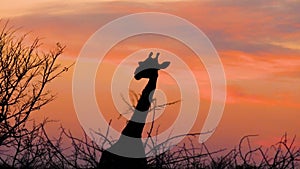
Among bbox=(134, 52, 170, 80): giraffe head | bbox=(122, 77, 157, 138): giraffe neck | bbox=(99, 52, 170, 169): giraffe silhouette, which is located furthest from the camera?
bbox=(134, 52, 170, 80): giraffe head

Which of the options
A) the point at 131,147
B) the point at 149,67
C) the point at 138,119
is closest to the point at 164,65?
the point at 149,67

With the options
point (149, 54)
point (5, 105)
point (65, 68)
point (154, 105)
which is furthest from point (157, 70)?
point (65, 68)

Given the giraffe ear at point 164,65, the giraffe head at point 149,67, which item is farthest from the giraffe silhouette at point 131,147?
the giraffe ear at point 164,65

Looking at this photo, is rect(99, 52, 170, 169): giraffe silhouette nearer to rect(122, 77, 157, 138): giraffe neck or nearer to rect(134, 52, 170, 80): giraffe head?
rect(122, 77, 157, 138): giraffe neck

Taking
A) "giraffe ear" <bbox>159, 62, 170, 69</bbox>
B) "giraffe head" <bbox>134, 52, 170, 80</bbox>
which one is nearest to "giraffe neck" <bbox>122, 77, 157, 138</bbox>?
"giraffe head" <bbox>134, 52, 170, 80</bbox>

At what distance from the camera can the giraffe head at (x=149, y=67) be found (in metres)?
11.7

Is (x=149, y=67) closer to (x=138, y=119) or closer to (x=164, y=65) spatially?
(x=164, y=65)

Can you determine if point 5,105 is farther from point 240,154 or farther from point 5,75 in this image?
point 240,154

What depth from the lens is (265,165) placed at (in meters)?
9.28

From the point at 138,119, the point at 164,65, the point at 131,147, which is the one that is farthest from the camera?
the point at 164,65

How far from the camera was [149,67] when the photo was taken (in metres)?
11.8

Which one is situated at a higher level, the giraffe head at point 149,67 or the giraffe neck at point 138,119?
the giraffe head at point 149,67

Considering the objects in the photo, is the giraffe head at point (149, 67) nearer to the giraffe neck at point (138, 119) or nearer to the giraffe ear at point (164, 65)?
the giraffe ear at point (164, 65)

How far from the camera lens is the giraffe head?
459 inches
